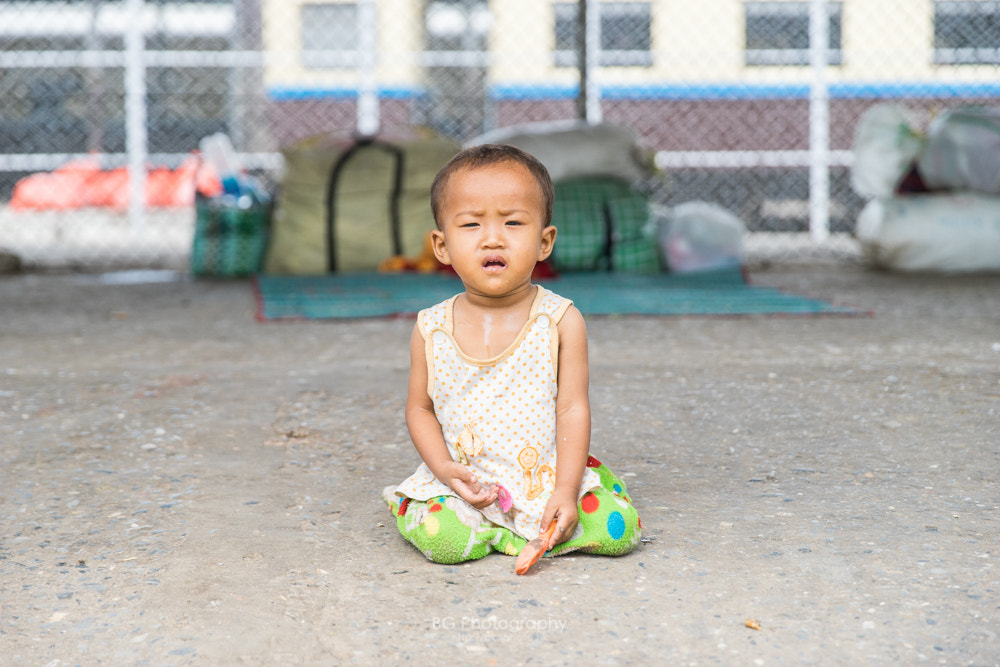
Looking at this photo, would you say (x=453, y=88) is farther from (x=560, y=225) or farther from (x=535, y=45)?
(x=560, y=225)

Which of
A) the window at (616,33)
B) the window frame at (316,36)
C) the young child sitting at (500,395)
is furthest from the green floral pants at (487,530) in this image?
the window frame at (316,36)

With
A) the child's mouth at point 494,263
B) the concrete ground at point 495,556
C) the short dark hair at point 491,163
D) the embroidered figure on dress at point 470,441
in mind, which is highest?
the short dark hair at point 491,163

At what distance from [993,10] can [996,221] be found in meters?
3.68

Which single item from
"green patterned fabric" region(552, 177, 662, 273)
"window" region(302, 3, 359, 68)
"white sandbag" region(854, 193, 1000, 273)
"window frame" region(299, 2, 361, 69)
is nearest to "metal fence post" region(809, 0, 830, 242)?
"white sandbag" region(854, 193, 1000, 273)

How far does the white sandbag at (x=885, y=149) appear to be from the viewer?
18.7 ft

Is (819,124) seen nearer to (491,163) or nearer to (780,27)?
(780,27)

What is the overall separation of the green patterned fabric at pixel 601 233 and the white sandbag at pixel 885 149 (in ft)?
3.99

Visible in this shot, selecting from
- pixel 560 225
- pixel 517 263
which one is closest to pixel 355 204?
pixel 560 225

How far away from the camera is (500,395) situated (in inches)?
67.0

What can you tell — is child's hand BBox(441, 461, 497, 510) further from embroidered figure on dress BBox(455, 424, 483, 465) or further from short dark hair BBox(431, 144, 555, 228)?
short dark hair BBox(431, 144, 555, 228)

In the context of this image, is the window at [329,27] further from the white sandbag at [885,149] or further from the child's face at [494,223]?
the child's face at [494,223]

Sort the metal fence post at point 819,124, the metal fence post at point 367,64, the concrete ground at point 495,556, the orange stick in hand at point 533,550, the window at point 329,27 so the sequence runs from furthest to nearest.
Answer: the window at point 329,27, the metal fence post at point 367,64, the metal fence post at point 819,124, the orange stick in hand at point 533,550, the concrete ground at point 495,556

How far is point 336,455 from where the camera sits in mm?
2223

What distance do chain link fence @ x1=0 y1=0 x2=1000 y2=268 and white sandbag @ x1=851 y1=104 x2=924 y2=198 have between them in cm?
145
